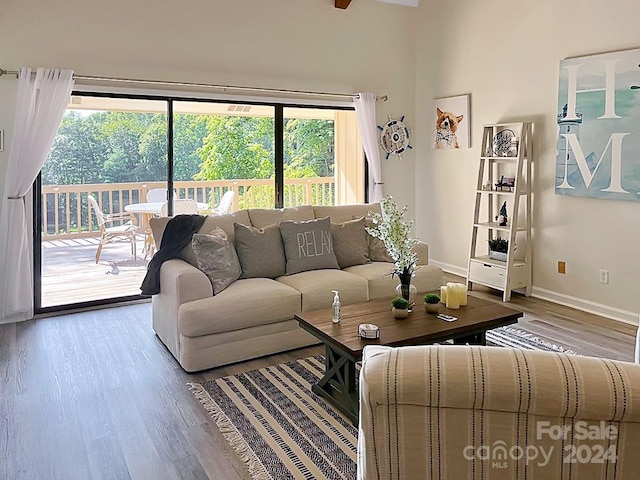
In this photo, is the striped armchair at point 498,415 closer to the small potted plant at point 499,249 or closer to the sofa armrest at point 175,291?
the sofa armrest at point 175,291

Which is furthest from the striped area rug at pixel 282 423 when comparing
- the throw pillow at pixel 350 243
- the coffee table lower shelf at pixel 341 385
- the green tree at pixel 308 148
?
the green tree at pixel 308 148

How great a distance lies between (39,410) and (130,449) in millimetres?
757

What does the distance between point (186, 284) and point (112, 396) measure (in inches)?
31.6

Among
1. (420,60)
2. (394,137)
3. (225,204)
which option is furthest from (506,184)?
(225,204)

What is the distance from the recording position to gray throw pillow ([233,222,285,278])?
4.05m

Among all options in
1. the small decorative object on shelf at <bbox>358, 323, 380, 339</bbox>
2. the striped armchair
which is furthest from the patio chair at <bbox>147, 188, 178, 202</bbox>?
the striped armchair

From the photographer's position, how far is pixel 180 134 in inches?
208

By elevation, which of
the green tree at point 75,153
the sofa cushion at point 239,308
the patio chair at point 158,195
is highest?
the green tree at point 75,153

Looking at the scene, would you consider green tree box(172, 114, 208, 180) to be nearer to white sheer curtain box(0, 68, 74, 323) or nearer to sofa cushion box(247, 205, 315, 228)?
white sheer curtain box(0, 68, 74, 323)

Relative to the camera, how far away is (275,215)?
4.48m

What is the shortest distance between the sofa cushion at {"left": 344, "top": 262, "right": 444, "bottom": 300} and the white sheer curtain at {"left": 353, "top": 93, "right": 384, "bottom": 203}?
2.05 metres

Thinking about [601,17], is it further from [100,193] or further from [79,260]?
[79,260]

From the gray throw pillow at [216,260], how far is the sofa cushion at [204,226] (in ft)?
0.33

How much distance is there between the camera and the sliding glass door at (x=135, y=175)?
4.80 meters
